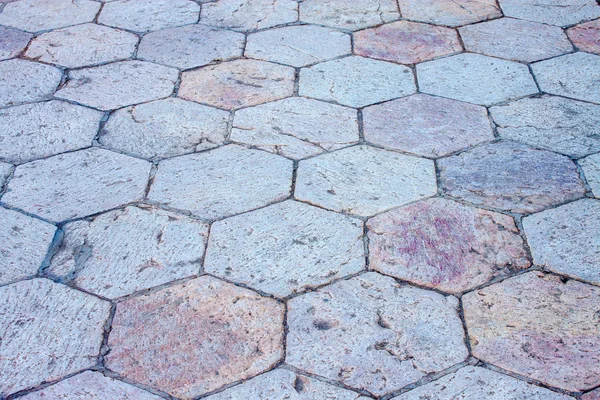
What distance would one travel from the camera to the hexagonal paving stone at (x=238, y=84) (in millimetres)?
2709

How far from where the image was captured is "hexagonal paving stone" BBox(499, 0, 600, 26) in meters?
3.25

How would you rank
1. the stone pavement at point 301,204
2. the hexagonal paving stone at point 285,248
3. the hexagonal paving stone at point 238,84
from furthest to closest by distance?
the hexagonal paving stone at point 238,84 → the hexagonal paving stone at point 285,248 → the stone pavement at point 301,204

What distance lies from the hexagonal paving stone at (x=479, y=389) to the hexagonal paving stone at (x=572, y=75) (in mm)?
1488

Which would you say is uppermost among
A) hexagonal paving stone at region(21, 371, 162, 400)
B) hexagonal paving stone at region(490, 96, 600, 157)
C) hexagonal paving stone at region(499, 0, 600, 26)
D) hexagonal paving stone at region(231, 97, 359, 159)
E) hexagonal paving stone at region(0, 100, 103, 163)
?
hexagonal paving stone at region(499, 0, 600, 26)

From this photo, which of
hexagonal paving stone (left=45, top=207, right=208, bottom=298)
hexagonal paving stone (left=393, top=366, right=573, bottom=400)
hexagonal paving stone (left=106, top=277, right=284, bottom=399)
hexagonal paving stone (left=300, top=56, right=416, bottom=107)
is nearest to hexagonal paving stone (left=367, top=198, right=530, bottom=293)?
hexagonal paving stone (left=393, top=366, right=573, bottom=400)

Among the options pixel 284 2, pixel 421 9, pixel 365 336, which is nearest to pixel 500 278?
pixel 365 336

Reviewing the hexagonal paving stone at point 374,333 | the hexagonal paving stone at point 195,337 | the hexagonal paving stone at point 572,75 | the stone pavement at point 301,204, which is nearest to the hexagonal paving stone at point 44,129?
the stone pavement at point 301,204

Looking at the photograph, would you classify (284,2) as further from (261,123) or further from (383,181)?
(383,181)

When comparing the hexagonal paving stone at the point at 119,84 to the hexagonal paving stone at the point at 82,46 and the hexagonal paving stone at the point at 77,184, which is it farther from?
the hexagonal paving stone at the point at 77,184

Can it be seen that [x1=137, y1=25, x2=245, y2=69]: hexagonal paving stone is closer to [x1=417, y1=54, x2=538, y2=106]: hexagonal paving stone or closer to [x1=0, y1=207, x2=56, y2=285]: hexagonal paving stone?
[x1=417, y1=54, x2=538, y2=106]: hexagonal paving stone

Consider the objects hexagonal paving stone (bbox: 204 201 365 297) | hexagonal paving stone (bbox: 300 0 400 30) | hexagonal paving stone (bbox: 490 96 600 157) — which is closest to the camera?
hexagonal paving stone (bbox: 204 201 365 297)

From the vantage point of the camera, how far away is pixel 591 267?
1.96m

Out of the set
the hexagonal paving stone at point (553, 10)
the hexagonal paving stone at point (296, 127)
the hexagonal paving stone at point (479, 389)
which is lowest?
the hexagonal paving stone at point (479, 389)

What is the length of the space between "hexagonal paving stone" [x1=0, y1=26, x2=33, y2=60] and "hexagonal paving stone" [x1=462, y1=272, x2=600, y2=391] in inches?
93.7
